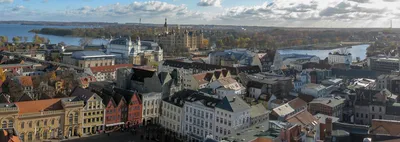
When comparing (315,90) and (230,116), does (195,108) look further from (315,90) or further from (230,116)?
(315,90)

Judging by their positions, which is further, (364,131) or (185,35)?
(185,35)

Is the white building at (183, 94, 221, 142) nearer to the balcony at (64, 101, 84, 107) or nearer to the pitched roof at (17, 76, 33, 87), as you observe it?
the balcony at (64, 101, 84, 107)

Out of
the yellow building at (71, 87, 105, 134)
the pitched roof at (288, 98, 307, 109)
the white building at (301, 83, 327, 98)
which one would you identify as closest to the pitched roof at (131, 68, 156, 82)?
the yellow building at (71, 87, 105, 134)

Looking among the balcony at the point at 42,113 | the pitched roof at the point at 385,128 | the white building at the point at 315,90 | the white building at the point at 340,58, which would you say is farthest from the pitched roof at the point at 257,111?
the white building at the point at 340,58

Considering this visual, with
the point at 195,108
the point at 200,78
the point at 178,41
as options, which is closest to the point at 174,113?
the point at 195,108

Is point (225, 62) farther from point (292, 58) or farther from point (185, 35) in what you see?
point (185, 35)

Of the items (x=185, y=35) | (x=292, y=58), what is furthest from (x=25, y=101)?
(x=185, y=35)

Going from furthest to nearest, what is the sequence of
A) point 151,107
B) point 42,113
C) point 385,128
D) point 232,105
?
point 151,107 < point 42,113 < point 232,105 < point 385,128
